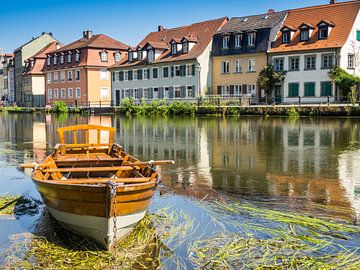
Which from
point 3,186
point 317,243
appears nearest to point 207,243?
point 317,243

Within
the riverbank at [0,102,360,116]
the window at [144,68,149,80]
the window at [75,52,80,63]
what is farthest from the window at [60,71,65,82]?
the window at [144,68,149,80]

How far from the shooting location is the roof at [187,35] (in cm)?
5756

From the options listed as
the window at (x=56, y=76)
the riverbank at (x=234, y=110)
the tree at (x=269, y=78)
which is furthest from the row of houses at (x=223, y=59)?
the riverbank at (x=234, y=110)

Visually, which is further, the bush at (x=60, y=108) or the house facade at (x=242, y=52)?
the bush at (x=60, y=108)

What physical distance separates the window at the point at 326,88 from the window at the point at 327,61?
162 cm

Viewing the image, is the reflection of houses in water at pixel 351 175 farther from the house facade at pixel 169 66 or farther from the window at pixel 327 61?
the house facade at pixel 169 66

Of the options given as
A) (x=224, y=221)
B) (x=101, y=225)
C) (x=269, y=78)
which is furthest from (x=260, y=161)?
(x=269, y=78)

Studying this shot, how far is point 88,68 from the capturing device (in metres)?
72.1

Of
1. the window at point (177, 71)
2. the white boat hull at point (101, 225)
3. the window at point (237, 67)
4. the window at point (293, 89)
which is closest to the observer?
the white boat hull at point (101, 225)

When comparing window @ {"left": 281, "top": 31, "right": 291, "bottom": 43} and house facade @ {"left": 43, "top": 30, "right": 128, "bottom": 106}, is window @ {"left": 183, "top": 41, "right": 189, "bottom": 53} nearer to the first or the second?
window @ {"left": 281, "top": 31, "right": 291, "bottom": 43}

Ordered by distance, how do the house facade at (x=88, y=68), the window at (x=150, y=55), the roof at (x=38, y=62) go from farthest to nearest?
the roof at (x=38, y=62)
the house facade at (x=88, y=68)
the window at (x=150, y=55)

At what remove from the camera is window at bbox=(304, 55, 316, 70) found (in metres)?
48.1

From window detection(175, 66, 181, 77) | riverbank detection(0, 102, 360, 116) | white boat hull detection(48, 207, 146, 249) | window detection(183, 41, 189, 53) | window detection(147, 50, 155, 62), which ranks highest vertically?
Result: window detection(183, 41, 189, 53)

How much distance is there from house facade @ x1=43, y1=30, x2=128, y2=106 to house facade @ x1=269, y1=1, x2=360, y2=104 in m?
28.2
